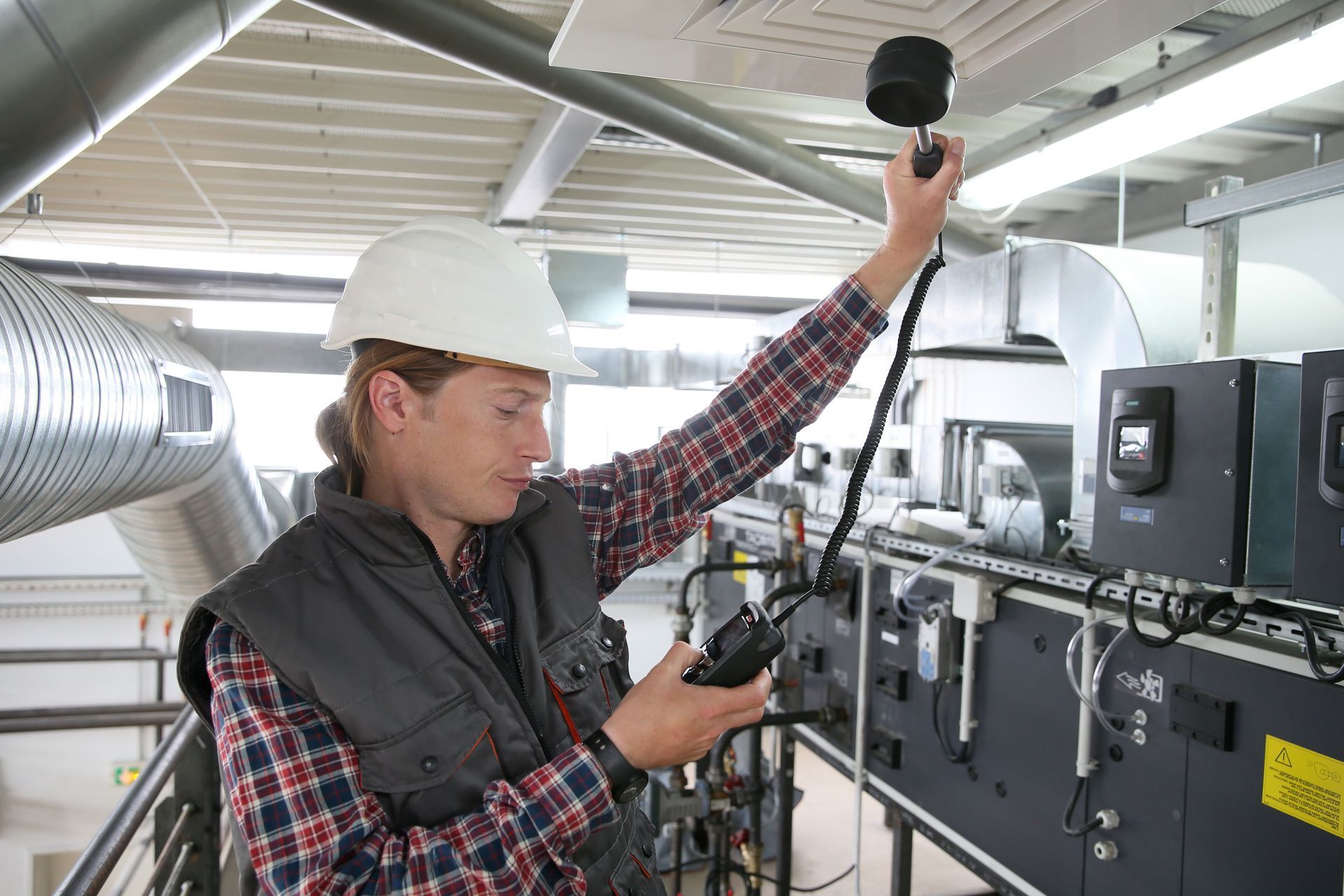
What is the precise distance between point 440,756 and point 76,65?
3.14ft

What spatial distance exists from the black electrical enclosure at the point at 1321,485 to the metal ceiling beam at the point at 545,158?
2190mm

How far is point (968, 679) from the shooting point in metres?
2.11

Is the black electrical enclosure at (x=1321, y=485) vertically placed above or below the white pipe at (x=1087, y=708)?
above

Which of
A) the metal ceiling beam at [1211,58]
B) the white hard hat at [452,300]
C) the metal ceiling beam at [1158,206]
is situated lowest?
the white hard hat at [452,300]

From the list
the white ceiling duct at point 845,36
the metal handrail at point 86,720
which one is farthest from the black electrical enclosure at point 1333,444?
the metal handrail at point 86,720

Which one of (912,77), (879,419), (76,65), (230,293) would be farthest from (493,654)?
(230,293)

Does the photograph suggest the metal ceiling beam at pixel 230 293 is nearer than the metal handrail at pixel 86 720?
No

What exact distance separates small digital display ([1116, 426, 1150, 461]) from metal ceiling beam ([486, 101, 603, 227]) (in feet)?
6.42

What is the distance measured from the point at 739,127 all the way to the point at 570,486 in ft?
→ 5.40

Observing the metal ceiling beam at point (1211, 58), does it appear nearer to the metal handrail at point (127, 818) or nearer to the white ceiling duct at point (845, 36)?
the white ceiling duct at point (845, 36)

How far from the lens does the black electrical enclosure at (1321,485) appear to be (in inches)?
44.7

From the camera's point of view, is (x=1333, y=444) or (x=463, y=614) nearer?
(x=463, y=614)

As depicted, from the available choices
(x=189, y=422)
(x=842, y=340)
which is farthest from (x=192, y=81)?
(x=842, y=340)

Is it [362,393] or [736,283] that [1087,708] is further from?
[736,283]
